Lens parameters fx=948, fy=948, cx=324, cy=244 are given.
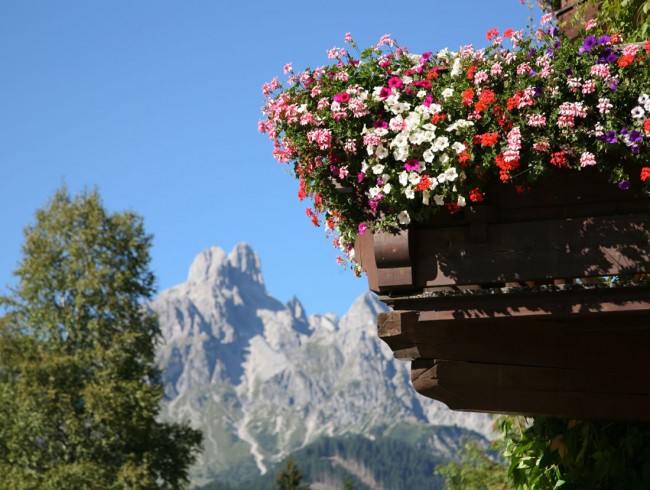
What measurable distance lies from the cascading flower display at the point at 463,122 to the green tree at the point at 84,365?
21921mm

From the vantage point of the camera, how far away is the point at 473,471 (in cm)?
2191

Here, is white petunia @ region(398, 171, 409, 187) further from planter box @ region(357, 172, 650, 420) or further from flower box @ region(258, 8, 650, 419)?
planter box @ region(357, 172, 650, 420)

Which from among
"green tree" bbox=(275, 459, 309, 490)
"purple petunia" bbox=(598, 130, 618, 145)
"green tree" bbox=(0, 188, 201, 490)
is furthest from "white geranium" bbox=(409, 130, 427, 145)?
"green tree" bbox=(275, 459, 309, 490)

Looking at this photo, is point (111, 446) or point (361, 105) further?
point (111, 446)

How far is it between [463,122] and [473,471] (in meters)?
18.5

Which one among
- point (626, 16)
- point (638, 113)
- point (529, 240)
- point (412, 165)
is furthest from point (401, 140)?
point (626, 16)

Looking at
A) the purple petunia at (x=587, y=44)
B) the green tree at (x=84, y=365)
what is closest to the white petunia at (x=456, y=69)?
the purple petunia at (x=587, y=44)

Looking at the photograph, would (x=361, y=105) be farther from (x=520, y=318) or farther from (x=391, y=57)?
(x=520, y=318)

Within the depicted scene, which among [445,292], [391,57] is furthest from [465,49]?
[445,292]

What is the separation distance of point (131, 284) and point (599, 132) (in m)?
26.5

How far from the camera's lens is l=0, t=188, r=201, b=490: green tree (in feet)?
86.0

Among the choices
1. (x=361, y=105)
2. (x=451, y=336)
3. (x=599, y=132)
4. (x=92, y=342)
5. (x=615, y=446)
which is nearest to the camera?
(x=599, y=132)

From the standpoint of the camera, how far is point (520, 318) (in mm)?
4746

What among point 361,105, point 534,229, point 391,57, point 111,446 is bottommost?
point 534,229
